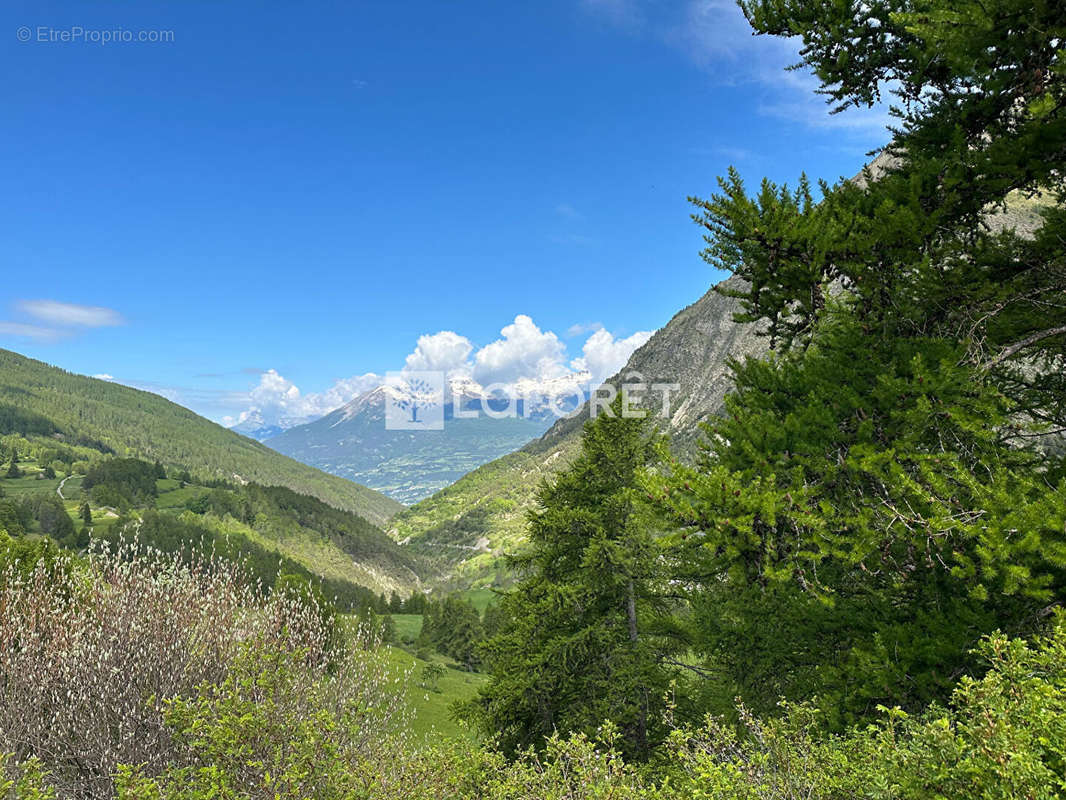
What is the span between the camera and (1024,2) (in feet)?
19.5

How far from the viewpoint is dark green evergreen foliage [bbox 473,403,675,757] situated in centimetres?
1388

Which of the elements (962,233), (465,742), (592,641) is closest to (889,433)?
(962,233)

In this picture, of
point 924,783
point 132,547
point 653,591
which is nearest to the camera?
point 924,783

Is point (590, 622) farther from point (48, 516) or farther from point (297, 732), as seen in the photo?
point (48, 516)

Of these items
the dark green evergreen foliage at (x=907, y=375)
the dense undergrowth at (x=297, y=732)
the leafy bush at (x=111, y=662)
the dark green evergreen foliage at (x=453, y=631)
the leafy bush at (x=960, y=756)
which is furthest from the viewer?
the dark green evergreen foliage at (x=453, y=631)

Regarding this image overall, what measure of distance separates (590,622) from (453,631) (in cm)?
7796

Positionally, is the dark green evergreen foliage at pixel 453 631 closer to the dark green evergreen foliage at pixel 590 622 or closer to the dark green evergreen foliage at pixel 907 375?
the dark green evergreen foliage at pixel 590 622

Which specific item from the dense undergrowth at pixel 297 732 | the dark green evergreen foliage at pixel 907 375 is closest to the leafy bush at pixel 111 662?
the dense undergrowth at pixel 297 732

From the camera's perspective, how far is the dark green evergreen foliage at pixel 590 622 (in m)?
13.9

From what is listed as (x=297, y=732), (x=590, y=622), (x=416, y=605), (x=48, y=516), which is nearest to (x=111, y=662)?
(x=297, y=732)

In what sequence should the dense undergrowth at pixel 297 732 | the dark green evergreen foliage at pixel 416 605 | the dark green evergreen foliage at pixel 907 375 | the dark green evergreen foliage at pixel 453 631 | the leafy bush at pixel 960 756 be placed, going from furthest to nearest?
the dark green evergreen foliage at pixel 416 605 < the dark green evergreen foliage at pixel 453 631 < the dark green evergreen foliage at pixel 907 375 < the dense undergrowth at pixel 297 732 < the leafy bush at pixel 960 756

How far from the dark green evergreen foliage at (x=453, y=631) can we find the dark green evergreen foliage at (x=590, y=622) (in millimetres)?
68595

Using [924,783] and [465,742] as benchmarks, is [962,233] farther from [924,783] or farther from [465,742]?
[465,742]

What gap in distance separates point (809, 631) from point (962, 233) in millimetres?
6760
